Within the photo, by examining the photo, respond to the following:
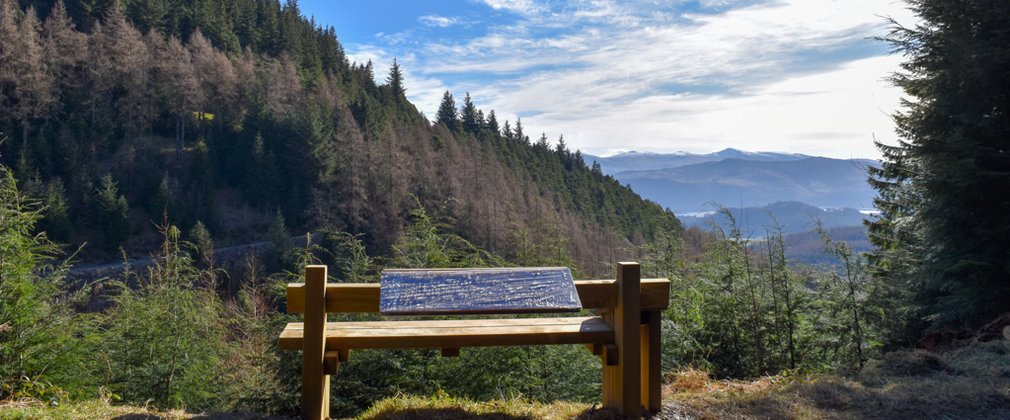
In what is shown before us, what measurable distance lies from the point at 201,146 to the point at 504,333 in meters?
56.0

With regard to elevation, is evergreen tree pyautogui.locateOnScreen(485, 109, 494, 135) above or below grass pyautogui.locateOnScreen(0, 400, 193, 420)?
above

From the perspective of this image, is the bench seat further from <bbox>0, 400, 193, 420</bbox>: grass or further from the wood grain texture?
<bbox>0, 400, 193, 420</bbox>: grass

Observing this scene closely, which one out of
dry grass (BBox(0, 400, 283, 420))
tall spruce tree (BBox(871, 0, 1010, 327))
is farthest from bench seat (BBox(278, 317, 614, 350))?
tall spruce tree (BBox(871, 0, 1010, 327))

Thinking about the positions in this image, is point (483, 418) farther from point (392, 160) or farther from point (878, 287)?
point (392, 160)

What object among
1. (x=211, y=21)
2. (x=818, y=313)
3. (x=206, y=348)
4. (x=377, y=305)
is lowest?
(x=206, y=348)

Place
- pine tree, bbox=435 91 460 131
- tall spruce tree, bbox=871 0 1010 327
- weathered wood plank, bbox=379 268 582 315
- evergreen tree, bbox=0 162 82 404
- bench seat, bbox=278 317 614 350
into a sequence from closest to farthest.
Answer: weathered wood plank, bbox=379 268 582 315 < bench seat, bbox=278 317 614 350 < evergreen tree, bbox=0 162 82 404 < tall spruce tree, bbox=871 0 1010 327 < pine tree, bbox=435 91 460 131

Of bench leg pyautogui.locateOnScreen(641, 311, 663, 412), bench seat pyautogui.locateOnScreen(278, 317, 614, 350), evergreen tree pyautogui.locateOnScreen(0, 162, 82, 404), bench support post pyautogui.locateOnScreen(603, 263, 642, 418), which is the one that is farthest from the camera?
evergreen tree pyautogui.locateOnScreen(0, 162, 82, 404)

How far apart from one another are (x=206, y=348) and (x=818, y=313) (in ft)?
20.9

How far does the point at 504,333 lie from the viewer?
3.27 meters

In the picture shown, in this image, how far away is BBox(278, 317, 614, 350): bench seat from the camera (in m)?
3.20

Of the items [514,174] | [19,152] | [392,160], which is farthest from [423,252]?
[514,174]

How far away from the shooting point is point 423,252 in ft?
22.9

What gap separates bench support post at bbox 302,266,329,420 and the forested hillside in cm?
3711

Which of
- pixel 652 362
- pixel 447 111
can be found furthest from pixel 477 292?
pixel 447 111
